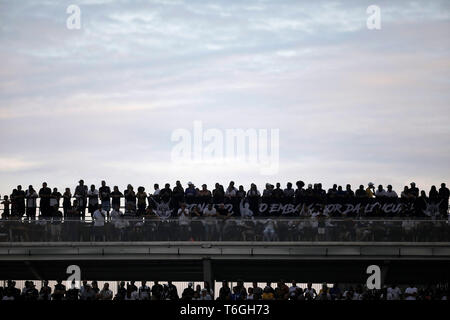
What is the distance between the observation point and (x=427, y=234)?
41.2 metres

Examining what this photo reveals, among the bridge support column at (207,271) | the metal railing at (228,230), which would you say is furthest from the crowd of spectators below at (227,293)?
the bridge support column at (207,271)

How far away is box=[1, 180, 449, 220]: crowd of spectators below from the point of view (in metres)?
40.6

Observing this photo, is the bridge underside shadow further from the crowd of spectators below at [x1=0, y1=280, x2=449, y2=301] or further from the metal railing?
the crowd of spectators below at [x1=0, y1=280, x2=449, y2=301]

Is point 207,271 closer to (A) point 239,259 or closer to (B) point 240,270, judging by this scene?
(A) point 239,259

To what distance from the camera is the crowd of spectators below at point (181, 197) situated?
133 ft

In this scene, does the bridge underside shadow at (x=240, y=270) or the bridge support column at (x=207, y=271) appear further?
the bridge underside shadow at (x=240, y=270)

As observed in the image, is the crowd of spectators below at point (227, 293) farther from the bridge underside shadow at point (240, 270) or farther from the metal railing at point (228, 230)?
the bridge underside shadow at point (240, 270)

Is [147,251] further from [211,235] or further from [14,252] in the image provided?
[14,252]

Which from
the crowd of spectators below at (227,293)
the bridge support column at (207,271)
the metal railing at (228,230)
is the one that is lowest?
the crowd of spectators below at (227,293)

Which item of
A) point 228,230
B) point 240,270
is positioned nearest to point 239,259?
point 228,230

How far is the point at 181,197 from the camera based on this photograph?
135ft

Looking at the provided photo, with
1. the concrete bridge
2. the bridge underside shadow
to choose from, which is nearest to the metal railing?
the concrete bridge
